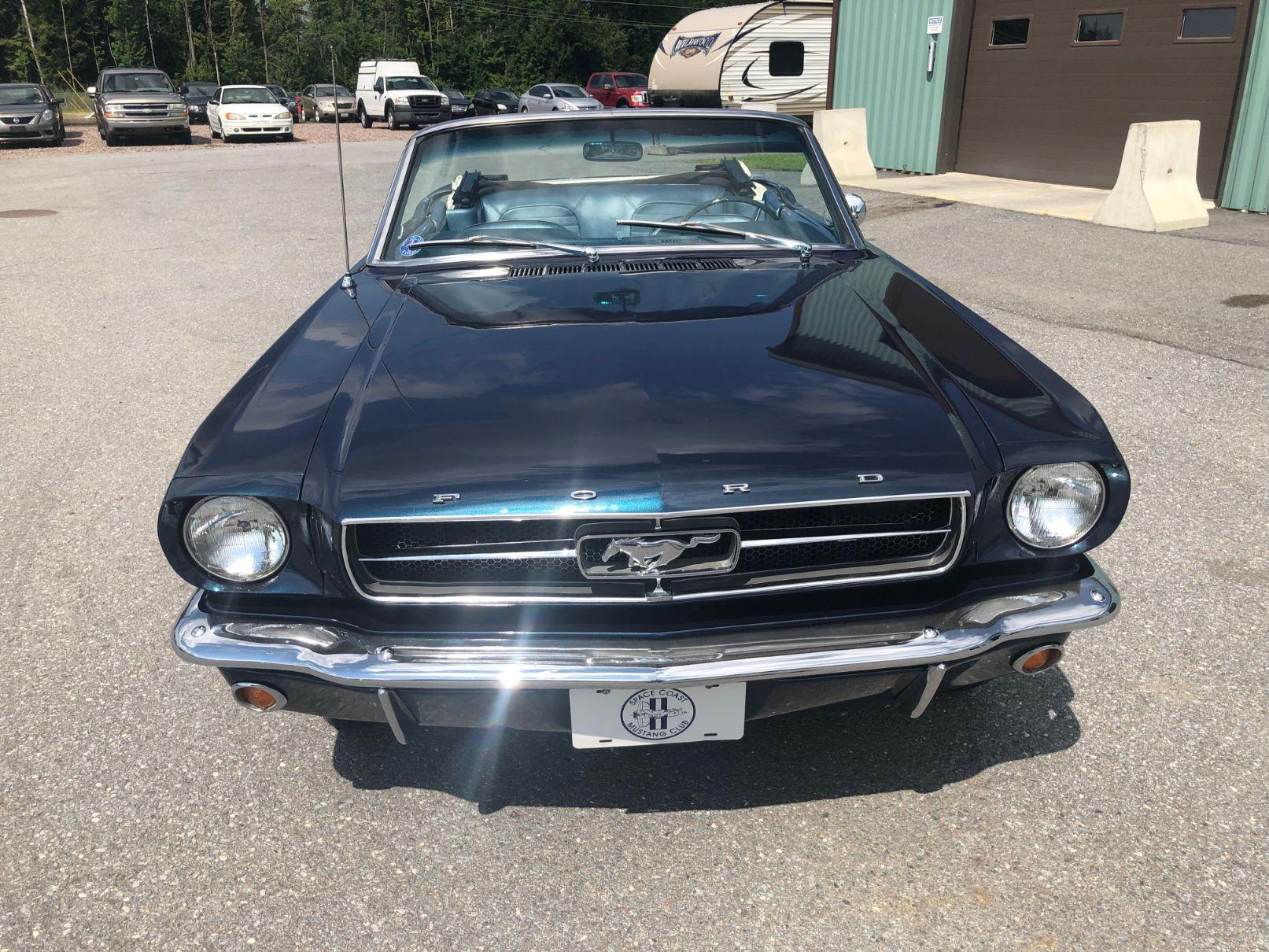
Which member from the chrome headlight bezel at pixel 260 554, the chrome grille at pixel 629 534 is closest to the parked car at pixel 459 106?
the chrome headlight bezel at pixel 260 554

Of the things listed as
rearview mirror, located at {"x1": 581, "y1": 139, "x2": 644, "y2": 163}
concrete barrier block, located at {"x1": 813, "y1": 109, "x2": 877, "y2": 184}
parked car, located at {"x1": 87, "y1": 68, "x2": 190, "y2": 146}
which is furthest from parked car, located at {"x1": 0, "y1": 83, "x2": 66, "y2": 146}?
rearview mirror, located at {"x1": 581, "y1": 139, "x2": 644, "y2": 163}

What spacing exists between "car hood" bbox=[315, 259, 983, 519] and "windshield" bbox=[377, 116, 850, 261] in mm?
694

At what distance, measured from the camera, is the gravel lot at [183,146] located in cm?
2273

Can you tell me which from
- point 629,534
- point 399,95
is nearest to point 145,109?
point 399,95

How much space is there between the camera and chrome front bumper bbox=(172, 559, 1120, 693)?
6.97ft

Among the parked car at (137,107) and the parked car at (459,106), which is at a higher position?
the parked car at (137,107)

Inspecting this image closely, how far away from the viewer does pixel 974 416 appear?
7.66 feet

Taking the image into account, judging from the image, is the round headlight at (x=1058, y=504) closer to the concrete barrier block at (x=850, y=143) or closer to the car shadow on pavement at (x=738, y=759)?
the car shadow on pavement at (x=738, y=759)

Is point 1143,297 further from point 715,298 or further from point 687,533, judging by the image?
point 687,533

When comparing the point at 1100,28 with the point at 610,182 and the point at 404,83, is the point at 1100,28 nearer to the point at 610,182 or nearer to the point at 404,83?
the point at 610,182

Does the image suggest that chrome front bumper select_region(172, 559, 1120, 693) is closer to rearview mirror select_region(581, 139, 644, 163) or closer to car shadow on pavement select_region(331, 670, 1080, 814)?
car shadow on pavement select_region(331, 670, 1080, 814)

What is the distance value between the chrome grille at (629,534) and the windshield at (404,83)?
31.5 meters

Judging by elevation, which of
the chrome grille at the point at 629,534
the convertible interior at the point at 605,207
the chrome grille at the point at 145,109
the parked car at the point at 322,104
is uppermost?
the convertible interior at the point at 605,207

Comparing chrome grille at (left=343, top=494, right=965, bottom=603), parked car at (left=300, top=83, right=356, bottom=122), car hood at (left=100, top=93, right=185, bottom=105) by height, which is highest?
chrome grille at (left=343, top=494, right=965, bottom=603)
